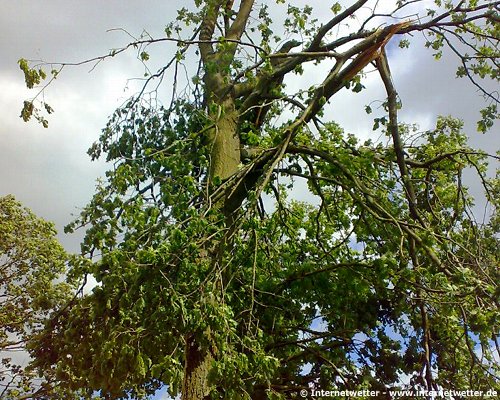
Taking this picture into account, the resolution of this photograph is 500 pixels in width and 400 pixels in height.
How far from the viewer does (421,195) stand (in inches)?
260

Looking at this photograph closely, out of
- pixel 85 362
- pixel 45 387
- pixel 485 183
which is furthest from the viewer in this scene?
pixel 45 387

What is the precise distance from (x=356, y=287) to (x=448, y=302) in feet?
6.10

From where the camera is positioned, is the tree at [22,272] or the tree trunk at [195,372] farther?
the tree at [22,272]

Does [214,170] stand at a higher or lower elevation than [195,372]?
higher

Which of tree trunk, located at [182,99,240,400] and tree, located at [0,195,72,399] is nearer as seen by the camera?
tree trunk, located at [182,99,240,400]

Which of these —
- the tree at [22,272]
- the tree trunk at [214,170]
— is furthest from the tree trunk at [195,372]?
the tree at [22,272]

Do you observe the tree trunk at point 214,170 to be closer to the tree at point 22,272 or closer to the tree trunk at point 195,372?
the tree trunk at point 195,372

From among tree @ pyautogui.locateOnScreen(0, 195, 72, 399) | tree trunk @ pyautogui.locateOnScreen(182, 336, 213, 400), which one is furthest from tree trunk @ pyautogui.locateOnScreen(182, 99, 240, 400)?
tree @ pyautogui.locateOnScreen(0, 195, 72, 399)

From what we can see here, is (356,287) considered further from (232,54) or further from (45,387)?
(45,387)

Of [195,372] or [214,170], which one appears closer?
[195,372]

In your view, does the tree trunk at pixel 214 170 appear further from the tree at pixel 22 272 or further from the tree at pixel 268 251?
the tree at pixel 22 272

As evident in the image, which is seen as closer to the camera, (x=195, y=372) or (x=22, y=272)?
(x=195, y=372)

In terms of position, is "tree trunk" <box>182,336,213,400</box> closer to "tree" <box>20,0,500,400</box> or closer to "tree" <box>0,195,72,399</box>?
"tree" <box>20,0,500,400</box>

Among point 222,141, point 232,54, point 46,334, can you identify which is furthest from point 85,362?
point 232,54
